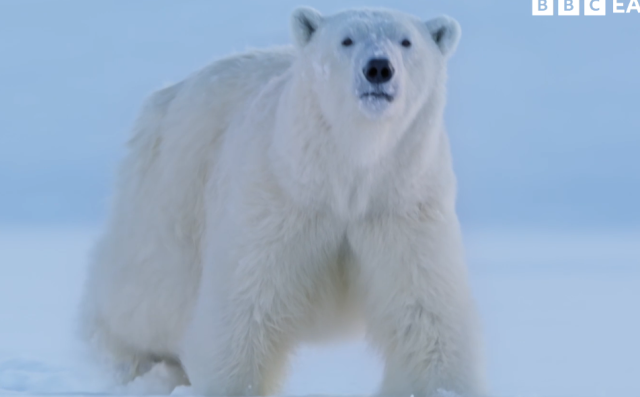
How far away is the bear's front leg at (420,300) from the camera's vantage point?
4090 millimetres

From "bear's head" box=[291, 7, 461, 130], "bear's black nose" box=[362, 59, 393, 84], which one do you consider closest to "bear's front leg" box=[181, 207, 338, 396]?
"bear's head" box=[291, 7, 461, 130]

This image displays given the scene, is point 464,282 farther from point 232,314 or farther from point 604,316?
point 604,316

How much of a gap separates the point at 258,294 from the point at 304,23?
1.10 metres

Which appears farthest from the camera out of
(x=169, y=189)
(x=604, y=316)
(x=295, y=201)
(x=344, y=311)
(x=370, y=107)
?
(x=604, y=316)

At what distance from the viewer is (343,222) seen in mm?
4082

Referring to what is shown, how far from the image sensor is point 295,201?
4055mm

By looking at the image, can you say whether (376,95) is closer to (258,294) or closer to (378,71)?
(378,71)

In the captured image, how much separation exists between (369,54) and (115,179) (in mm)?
2245

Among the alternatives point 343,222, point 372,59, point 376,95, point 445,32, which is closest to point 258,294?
point 343,222

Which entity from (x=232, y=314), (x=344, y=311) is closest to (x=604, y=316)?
(x=344, y=311)

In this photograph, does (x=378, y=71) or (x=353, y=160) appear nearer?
(x=378, y=71)

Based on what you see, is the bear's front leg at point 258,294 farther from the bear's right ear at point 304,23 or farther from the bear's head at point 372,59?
the bear's right ear at point 304,23

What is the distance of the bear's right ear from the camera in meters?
4.15

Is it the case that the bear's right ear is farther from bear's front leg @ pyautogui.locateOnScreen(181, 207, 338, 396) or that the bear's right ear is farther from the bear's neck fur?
bear's front leg @ pyautogui.locateOnScreen(181, 207, 338, 396)
